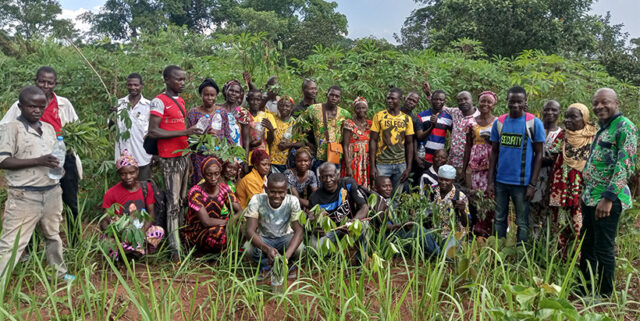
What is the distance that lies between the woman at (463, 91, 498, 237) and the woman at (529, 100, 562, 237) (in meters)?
0.43

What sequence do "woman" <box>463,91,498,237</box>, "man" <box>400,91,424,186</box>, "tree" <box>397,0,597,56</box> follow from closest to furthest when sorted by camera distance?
"woman" <box>463,91,498,237</box> → "man" <box>400,91,424,186</box> → "tree" <box>397,0,597,56</box>

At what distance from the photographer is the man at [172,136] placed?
153 inches

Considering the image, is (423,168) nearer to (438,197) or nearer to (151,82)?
(438,197)

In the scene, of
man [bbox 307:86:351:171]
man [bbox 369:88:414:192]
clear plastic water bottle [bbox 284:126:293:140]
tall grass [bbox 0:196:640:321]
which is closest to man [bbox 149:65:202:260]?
tall grass [bbox 0:196:640:321]

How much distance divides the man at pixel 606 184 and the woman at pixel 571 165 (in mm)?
423

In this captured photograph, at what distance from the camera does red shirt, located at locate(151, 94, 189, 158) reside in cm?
389

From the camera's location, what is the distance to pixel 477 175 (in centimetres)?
485

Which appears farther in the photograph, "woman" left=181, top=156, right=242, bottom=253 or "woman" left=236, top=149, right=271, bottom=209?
"woman" left=236, top=149, right=271, bottom=209

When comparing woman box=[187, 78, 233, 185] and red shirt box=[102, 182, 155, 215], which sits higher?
woman box=[187, 78, 233, 185]

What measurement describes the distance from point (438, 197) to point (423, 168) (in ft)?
3.63

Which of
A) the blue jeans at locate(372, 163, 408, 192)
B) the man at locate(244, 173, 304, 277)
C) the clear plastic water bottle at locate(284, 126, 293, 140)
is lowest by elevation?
the man at locate(244, 173, 304, 277)

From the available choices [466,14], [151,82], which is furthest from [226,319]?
[466,14]

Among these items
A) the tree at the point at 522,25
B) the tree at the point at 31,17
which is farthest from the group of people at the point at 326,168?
the tree at the point at 31,17

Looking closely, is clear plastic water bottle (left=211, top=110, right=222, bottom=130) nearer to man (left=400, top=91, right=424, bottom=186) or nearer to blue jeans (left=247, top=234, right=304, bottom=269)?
blue jeans (left=247, top=234, right=304, bottom=269)
